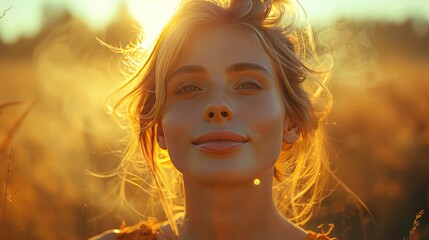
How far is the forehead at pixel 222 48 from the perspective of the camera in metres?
3.60

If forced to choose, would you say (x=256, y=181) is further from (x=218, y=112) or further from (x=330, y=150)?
(x=330, y=150)

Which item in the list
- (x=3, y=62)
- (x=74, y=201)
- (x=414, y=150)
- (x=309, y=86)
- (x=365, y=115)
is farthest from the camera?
(x=3, y=62)

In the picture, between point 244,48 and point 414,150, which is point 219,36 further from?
point 414,150

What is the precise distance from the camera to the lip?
3.46 m

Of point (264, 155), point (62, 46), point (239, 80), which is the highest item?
point (62, 46)

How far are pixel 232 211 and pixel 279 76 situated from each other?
0.51m

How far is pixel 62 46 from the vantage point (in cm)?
998

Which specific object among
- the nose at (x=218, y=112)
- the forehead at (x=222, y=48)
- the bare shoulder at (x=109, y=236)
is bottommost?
the bare shoulder at (x=109, y=236)

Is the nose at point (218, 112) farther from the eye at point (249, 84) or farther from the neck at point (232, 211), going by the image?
the neck at point (232, 211)

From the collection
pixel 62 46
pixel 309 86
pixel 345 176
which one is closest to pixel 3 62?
pixel 62 46

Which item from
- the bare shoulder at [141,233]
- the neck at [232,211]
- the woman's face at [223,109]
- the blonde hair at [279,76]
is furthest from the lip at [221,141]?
the bare shoulder at [141,233]

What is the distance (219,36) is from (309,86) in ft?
1.99

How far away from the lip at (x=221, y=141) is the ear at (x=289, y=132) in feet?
1.27

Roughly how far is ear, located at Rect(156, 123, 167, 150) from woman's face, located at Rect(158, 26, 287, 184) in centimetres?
14
